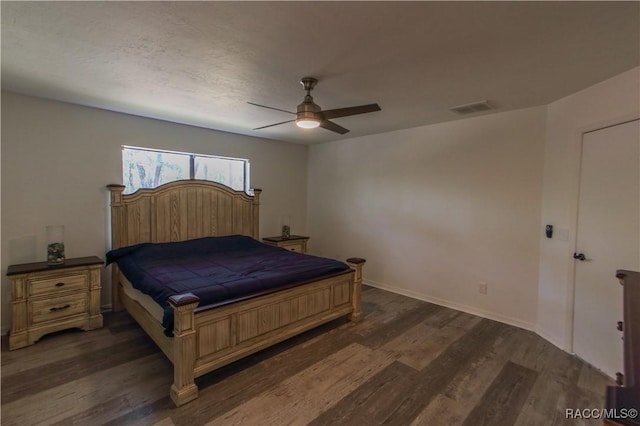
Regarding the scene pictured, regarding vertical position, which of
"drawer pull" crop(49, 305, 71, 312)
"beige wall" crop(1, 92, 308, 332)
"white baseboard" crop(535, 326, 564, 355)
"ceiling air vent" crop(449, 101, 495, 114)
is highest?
"ceiling air vent" crop(449, 101, 495, 114)

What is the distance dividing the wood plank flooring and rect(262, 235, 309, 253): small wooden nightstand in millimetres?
2002

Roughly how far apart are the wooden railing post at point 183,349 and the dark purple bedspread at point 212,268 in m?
0.12

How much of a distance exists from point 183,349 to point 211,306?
34 cm

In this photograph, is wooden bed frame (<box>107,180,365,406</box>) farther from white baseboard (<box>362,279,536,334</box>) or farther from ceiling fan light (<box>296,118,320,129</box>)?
ceiling fan light (<box>296,118,320,129</box>)

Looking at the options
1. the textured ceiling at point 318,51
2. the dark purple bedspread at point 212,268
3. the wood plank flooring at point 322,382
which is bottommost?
the wood plank flooring at point 322,382

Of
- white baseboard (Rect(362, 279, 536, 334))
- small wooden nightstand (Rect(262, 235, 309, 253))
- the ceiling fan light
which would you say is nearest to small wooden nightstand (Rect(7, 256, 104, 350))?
small wooden nightstand (Rect(262, 235, 309, 253))

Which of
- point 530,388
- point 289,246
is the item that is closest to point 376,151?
point 289,246

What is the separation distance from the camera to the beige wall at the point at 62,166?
3066mm

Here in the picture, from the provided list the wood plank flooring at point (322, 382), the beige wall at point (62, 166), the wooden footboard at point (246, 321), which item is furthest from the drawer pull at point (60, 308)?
the wooden footboard at point (246, 321)

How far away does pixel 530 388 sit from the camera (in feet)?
7.56

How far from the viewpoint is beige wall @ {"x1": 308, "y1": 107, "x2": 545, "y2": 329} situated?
3.36m

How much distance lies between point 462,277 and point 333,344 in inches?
78.8

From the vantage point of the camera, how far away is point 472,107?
3271 millimetres

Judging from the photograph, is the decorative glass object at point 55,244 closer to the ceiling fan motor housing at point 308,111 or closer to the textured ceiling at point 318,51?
the textured ceiling at point 318,51
